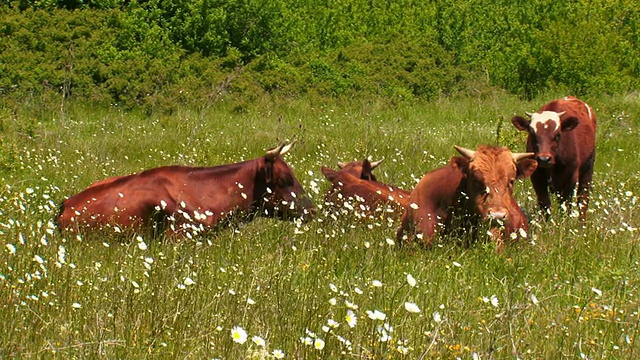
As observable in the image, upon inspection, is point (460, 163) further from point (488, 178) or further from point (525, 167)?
point (525, 167)

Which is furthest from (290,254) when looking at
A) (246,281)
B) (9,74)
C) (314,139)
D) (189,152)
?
(9,74)

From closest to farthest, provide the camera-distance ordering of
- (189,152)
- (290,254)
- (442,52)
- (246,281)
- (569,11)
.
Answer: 1. (246,281)
2. (290,254)
3. (189,152)
4. (442,52)
5. (569,11)

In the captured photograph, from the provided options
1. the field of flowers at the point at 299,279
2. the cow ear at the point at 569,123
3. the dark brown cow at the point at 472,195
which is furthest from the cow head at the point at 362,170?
the cow ear at the point at 569,123

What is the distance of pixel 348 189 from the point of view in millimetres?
10586

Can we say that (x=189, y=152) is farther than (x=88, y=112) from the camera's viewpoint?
No

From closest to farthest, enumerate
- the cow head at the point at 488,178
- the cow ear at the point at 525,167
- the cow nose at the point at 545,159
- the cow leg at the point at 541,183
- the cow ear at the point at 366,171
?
the cow head at the point at 488,178 < the cow ear at the point at 525,167 < the cow nose at the point at 545,159 < the cow leg at the point at 541,183 < the cow ear at the point at 366,171

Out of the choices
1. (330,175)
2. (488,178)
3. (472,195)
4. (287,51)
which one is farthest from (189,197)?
(287,51)

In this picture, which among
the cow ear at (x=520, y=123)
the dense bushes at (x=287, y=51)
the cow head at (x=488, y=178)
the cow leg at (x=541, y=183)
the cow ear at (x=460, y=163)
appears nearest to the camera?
the cow head at (x=488, y=178)

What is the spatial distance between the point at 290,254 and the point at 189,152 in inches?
264

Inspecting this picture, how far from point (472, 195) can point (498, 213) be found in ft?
1.87

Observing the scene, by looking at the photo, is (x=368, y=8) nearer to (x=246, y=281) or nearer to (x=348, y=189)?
(x=348, y=189)

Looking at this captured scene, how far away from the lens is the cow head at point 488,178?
8000 mm

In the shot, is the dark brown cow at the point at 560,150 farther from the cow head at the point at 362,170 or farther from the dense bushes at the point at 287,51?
the dense bushes at the point at 287,51

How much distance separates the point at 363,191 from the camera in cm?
1041
